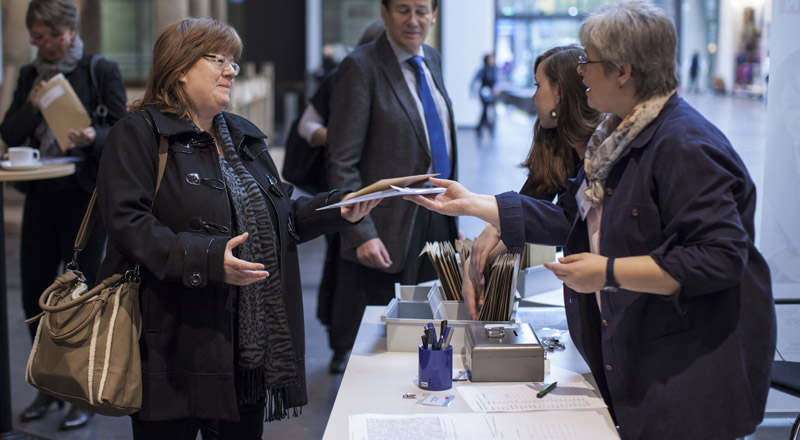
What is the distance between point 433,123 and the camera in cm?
338

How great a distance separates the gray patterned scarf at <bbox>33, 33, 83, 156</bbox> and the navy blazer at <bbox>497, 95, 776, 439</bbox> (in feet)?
8.73

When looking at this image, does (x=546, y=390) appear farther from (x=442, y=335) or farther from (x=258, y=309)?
(x=258, y=309)

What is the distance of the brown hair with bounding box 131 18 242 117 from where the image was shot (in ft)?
6.74

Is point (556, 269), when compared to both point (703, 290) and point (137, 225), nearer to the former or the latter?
point (703, 290)

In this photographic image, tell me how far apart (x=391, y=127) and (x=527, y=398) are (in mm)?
1660

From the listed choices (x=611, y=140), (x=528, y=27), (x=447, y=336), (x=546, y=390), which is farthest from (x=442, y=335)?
(x=528, y=27)

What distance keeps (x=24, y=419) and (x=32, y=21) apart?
1746 mm

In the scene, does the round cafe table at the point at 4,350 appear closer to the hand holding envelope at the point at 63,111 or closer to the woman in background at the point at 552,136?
the hand holding envelope at the point at 63,111

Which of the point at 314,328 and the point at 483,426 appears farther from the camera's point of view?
the point at 314,328

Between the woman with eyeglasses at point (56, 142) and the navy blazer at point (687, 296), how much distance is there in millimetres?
2468

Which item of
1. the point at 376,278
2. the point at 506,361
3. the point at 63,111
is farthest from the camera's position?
the point at 376,278

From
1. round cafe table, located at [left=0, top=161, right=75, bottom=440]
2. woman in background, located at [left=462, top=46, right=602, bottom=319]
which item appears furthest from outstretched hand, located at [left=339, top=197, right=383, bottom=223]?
round cafe table, located at [left=0, top=161, right=75, bottom=440]

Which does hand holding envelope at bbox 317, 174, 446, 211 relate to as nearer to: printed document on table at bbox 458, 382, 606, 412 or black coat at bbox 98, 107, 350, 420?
black coat at bbox 98, 107, 350, 420

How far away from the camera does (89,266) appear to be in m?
3.51
